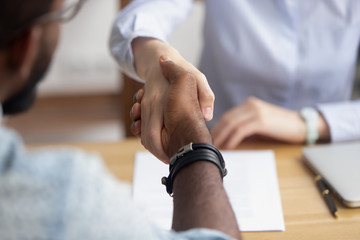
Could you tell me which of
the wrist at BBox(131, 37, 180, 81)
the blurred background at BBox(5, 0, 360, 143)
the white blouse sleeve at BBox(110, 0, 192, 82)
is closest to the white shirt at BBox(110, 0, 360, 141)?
the white blouse sleeve at BBox(110, 0, 192, 82)

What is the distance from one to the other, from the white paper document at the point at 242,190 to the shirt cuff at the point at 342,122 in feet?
0.47

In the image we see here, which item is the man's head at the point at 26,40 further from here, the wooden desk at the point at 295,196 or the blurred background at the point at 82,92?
the blurred background at the point at 82,92

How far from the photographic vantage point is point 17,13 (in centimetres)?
35

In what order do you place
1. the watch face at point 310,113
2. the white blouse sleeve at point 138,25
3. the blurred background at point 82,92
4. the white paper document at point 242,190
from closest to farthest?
1. the white paper document at point 242,190
2. the white blouse sleeve at point 138,25
3. the watch face at point 310,113
4. the blurred background at point 82,92

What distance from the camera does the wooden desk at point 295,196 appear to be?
59 centimetres

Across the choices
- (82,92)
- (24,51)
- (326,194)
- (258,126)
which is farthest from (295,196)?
(82,92)

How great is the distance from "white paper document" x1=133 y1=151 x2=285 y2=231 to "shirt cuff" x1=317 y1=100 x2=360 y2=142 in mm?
143

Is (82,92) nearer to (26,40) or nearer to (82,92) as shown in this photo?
(82,92)

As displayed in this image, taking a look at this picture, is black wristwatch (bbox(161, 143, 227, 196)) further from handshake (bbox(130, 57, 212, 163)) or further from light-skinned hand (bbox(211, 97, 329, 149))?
light-skinned hand (bbox(211, 97, 329, 149))

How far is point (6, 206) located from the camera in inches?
13.7

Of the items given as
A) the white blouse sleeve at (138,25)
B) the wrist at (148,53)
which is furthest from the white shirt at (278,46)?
the wrist at (148,53)

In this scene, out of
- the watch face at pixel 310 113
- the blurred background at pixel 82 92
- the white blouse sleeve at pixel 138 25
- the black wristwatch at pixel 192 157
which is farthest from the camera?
the blurred background at pixel 82 92

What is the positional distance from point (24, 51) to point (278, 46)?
0.65 m

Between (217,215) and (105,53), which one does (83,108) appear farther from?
(217,215)
